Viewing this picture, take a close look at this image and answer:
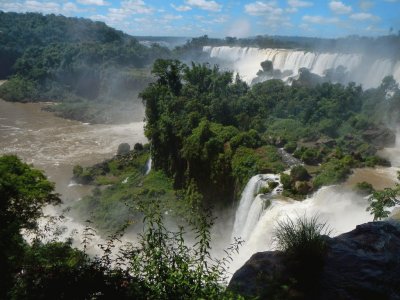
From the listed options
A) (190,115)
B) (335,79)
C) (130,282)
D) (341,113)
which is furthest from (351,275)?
(335,79)

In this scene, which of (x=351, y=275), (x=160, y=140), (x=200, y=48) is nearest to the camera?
(x=351, y=275)

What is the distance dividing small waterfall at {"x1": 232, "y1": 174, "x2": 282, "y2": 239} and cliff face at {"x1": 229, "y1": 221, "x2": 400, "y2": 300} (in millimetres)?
10127

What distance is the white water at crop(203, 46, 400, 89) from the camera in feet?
144

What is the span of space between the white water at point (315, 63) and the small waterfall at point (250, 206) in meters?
27.9

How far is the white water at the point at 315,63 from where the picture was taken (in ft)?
144

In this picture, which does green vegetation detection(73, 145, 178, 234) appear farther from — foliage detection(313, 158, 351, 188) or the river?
foliage detection(313, 158, 351, 188)

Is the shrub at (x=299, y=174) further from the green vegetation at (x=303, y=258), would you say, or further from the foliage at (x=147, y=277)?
the foliage at (x=147, y=277)

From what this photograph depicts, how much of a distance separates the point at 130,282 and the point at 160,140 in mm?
23931

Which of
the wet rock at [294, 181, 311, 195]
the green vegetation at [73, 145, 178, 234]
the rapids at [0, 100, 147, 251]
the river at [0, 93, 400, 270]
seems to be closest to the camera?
the river at [0, 93, 400, 270]

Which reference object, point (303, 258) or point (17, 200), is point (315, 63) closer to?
point (17, 200)

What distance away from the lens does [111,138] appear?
4475 cm

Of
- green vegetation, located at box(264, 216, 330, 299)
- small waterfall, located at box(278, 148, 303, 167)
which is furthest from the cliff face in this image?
small waterfall, located at box(278, 148, 303, 167)

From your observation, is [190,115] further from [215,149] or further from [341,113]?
[341,113]

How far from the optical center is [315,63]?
5178 cm
